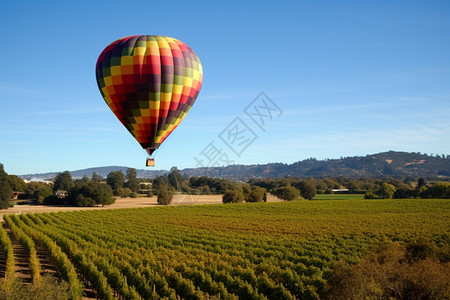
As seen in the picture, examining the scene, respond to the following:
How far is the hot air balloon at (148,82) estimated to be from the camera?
79.9 ft

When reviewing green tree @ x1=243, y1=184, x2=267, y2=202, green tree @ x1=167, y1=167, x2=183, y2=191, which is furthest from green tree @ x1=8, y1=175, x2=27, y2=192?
green tree @ x1=243, y1=184, x2=267, y2=202

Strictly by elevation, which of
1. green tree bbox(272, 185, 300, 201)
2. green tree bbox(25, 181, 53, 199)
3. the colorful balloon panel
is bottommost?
green tree bbox(272, 185, 300, 201)

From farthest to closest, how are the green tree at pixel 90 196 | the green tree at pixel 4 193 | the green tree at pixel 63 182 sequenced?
the green tree at pixel 63 182 → the green tree at pixel 90 196 → the green tree at pixel 4 193

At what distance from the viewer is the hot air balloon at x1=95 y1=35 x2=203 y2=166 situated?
24359 mm

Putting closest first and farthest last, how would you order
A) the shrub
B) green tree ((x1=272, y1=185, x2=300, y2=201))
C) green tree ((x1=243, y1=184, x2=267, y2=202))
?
the shrub, green tree ((x1=243, y1=184, x2=267, y2=202)), green tree ((x1=272, y1=185, x2=300, y2=201))

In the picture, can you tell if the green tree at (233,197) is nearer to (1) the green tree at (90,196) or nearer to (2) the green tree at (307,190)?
(2) the green tree at (307,190)

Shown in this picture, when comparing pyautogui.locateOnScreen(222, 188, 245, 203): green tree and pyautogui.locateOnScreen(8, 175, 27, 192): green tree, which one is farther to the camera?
pyautogui.locateOnScreen(8, 175, 27, 192): green tree

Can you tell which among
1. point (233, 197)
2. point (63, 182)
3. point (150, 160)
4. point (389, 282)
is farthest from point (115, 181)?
point (389, 282)

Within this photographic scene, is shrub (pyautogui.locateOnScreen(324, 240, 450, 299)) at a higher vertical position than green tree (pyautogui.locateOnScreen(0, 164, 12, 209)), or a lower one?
lower

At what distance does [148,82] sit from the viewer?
2434 centimetres

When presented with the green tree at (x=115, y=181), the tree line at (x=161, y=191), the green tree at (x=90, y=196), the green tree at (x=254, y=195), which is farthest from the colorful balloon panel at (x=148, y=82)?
the green tree at (x=115, y=181)

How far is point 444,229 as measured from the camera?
4078cm

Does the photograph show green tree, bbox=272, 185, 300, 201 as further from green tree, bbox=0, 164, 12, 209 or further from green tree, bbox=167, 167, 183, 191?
green tree, bbox=0, 164, 12, 209

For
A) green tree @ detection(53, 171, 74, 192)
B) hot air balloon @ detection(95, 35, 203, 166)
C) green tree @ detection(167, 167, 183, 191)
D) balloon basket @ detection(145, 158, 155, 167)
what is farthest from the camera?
green tree @ detection(167, 167, 183, 191)
